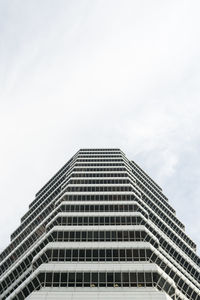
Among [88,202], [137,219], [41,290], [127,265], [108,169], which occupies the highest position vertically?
[108,169]

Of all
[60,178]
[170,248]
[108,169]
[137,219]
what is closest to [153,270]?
[137,219]

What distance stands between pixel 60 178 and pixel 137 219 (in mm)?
40353

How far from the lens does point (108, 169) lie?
3435 inches

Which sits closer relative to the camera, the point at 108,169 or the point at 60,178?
the point at 108,169

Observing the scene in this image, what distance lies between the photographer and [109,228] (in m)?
57.8

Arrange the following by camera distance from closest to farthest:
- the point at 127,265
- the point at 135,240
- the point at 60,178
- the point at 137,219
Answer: the point at 127,265 → the point at 135,240 → the point at 137,219 → the point at 60,178

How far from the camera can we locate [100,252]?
51531 mm

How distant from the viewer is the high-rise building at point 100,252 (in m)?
45.0

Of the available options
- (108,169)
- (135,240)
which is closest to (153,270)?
(135,240)

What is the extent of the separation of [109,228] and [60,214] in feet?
32.0

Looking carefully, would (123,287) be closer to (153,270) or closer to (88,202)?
(153,270)

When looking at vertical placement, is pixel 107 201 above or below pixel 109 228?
above

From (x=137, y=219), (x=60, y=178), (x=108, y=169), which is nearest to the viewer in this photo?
(x=137, y=219)

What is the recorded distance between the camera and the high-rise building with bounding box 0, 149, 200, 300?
148 ft
